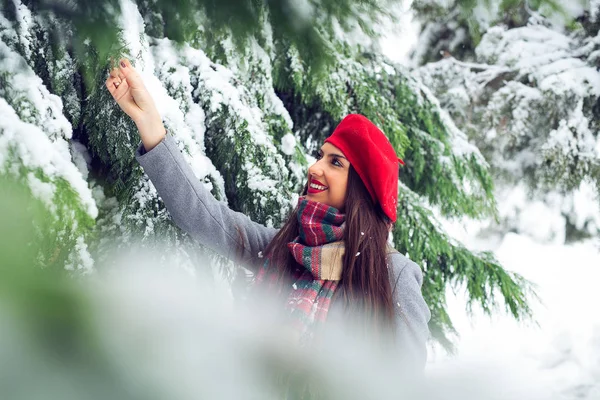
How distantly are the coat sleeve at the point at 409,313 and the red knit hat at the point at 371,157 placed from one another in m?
0.17

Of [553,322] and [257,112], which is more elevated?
[257,112]

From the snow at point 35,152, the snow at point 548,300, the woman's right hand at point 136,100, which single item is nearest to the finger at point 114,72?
the woman's right hand at point 136,100

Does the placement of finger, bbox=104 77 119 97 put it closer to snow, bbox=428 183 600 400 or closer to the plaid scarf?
the plaid scarf

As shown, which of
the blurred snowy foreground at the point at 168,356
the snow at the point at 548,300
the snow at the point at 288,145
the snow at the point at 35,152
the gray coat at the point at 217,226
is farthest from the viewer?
the snow at the point at 548,300

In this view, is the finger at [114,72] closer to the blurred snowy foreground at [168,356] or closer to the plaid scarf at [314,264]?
the plaid scarf at [314,264]

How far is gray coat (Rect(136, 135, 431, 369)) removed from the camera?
57.6 inches

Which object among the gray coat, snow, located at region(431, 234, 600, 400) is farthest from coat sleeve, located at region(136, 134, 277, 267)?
snow, located at region(431, 234, 600, 400)

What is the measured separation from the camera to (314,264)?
1.59m

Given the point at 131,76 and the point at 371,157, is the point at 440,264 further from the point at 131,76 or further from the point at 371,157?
the point at 131,76

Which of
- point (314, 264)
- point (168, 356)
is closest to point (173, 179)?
point (314, 264)

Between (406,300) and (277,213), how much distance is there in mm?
534

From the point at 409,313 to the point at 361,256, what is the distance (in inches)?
8.2

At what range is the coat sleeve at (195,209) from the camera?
1.46m

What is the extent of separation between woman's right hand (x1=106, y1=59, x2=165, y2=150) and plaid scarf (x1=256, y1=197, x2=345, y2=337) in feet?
1.64
